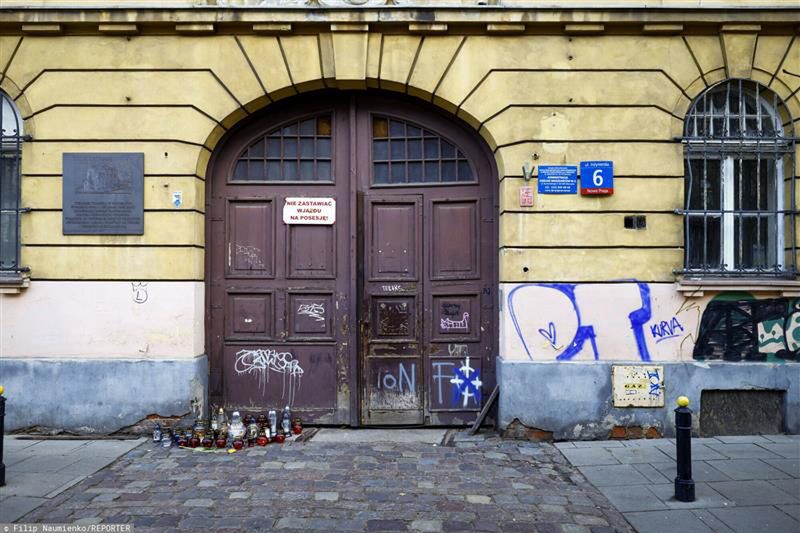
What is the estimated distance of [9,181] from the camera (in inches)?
309

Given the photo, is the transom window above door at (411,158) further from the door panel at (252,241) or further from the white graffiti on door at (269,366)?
the white graffiti on door at (269,366)

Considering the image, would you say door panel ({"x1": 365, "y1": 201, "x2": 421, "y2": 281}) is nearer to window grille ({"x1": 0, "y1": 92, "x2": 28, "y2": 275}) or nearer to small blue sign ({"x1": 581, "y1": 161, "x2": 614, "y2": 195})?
small blue sign ({"x1": 581, "y1": 161, "x2": 614, "y2": 195})

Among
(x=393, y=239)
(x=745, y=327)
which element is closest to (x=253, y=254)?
(x=393, y=239)

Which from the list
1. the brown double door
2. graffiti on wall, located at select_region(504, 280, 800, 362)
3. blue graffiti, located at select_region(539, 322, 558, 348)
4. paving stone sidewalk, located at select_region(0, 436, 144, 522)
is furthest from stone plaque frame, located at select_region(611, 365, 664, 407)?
paving stone sidewalk, located at select_region(0, 436, 144, 522)

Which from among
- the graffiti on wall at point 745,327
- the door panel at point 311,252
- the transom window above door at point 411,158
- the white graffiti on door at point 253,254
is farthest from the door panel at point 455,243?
the graffiti on wall at point 745,327

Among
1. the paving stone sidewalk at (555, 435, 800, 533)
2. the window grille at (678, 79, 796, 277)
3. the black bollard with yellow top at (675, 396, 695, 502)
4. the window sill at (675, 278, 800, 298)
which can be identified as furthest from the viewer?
the window grille at (678, 79, 796, 277)

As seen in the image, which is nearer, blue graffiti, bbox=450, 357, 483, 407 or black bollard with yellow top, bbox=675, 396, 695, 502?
black bollard with yellow top, bbox=675, 396, 695, 502

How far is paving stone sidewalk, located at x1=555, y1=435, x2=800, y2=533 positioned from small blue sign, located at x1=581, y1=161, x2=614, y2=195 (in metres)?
2.92

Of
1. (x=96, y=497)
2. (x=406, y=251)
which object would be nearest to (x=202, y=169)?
(x=406, y=251)

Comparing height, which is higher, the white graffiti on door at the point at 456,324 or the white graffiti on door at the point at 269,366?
the white graffiti on door at the point at 456,324

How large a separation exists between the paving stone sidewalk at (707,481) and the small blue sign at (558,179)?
293 cm

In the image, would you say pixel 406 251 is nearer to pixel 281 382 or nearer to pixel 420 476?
pixel 281 382

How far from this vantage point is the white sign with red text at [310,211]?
8.03 meters

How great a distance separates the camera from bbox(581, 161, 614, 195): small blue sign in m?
7.52
